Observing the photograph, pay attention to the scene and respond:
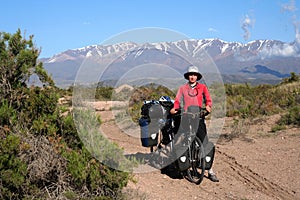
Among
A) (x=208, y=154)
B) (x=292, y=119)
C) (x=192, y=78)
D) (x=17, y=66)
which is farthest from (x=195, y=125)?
(x=292, y=119)

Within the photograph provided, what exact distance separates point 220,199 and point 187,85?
2027 millimetres

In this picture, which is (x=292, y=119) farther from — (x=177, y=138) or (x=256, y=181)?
(x=177, y=138)

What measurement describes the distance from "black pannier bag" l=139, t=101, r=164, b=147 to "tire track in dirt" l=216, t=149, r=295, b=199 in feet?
5.97

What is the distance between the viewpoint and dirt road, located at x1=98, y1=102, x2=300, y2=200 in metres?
5.96

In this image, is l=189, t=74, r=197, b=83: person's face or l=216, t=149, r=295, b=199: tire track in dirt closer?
l=216, t=149, r=295, b=199: tire track in dirt

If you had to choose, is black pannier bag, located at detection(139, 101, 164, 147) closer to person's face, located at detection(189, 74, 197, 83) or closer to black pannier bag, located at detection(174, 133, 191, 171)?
black pannier bag, located at detection(174, 133, 191, 171)

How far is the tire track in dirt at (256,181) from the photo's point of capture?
20.0ft

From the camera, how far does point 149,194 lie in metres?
5.73

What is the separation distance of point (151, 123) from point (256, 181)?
2246 mm

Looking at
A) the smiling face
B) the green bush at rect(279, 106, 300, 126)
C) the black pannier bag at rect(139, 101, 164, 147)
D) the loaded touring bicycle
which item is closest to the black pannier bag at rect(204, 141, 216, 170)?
the loaded touring bicycle

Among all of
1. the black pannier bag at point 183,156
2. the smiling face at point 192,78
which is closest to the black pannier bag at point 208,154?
the black pannier bag at point 183,156

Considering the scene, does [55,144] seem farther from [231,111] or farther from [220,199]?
[231,111]

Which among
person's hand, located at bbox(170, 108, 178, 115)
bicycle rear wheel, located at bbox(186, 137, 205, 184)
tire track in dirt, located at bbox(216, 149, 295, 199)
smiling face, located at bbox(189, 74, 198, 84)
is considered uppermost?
smiling face, located at bbox(189, 74, 198, 84)

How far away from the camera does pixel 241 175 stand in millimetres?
7055
